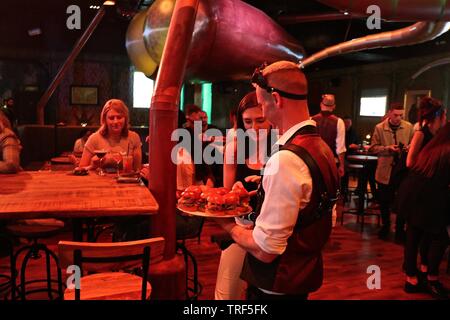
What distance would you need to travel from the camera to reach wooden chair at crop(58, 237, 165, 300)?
1413 mm

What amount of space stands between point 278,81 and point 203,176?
1.87 metres

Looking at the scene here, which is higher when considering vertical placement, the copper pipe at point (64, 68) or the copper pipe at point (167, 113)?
the copper pipe at point (64, 68)

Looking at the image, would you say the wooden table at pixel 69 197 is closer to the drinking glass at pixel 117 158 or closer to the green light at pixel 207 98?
the drinking glass at pixel 117 158

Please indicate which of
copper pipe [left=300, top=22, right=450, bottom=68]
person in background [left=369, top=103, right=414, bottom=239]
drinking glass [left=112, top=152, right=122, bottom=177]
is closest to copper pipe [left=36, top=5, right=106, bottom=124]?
copper pipe [left=300, top=22, right=450, bottom=68]

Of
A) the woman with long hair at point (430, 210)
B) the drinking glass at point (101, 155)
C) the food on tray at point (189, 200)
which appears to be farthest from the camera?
the woman with long hair at point (430, 210)

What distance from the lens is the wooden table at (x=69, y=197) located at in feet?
5.45

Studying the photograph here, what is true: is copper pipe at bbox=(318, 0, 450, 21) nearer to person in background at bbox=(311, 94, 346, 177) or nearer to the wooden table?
person in background at bbox=(311, 94, 346, 177)

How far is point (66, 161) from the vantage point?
4852 millimetres

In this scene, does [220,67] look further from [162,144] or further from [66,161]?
[162,144]

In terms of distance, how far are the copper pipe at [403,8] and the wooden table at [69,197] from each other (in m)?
2.05

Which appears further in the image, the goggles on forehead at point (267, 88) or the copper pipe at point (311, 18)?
the copper pipe at point (311, 18)

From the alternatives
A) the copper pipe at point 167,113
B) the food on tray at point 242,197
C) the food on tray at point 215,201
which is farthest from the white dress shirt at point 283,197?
the copper pipe at point 167,113

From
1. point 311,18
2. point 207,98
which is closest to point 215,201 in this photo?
point 311,18
